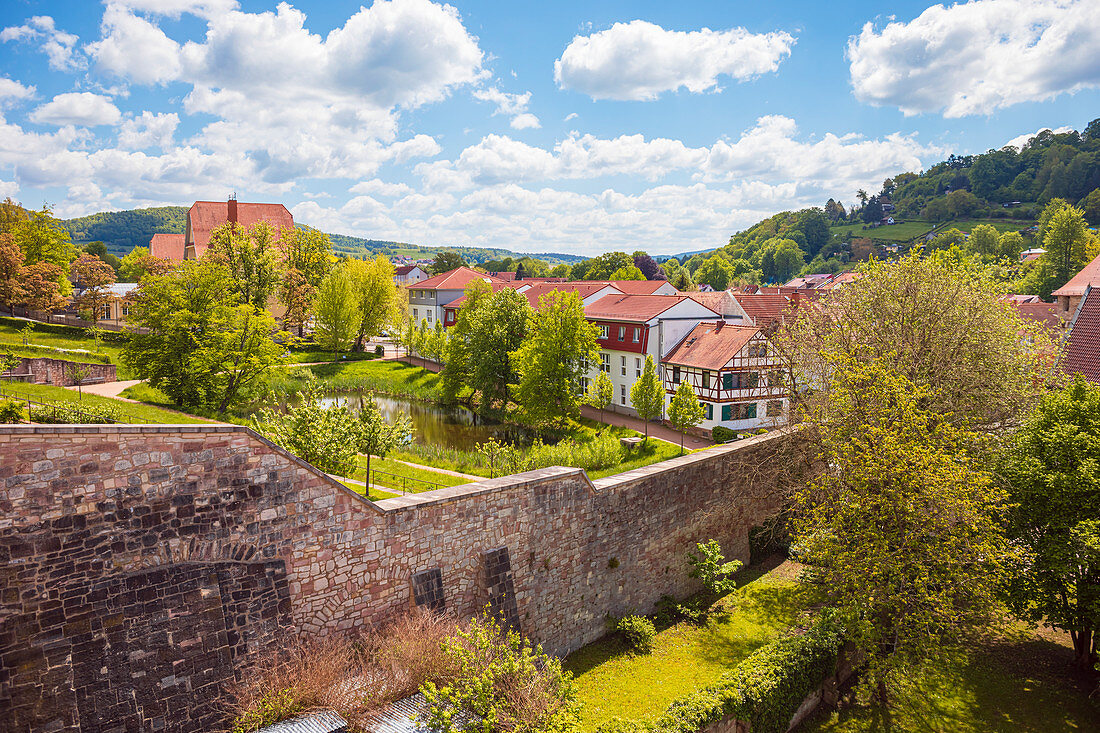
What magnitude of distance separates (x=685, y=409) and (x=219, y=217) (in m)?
63.0

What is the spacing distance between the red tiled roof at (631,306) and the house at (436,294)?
80.8ft

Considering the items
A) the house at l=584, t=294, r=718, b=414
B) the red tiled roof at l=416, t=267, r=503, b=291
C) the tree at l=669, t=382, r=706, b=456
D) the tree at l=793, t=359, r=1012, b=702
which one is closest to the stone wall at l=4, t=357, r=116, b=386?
the house at l=584, t=294, r=718, b=414

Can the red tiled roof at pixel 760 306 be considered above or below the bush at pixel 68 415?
above

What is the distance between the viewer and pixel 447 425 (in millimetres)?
37281

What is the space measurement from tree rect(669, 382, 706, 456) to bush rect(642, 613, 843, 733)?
16901 millimetres

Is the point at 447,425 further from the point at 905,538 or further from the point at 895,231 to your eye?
the point at 895,231

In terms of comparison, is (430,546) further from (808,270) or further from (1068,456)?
(808,270)

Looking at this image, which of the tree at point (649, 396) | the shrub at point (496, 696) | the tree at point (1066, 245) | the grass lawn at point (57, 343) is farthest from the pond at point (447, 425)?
the tree at point (1066, 245)

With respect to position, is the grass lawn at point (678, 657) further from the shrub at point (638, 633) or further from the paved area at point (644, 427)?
the paved area at point (644, 427)

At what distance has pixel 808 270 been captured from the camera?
5910 inches

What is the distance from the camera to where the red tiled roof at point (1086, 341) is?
794 inches

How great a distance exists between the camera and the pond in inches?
1298

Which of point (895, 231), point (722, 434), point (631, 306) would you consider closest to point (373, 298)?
point (631, 306)

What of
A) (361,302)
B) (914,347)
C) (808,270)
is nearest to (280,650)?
(914,347)
